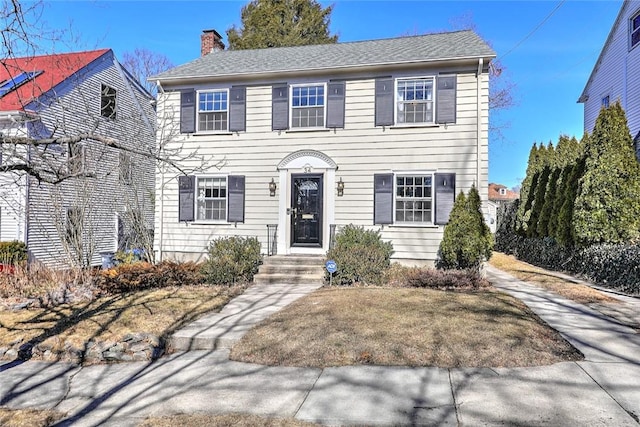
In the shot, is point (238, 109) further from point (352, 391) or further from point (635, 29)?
point (635, 29)

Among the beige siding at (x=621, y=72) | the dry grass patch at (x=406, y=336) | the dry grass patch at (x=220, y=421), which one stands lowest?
the dry grass patch at (x=220, y=421)

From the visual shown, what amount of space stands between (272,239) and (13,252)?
7.77 m

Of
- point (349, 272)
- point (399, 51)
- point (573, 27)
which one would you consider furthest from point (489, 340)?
point (573, 27)

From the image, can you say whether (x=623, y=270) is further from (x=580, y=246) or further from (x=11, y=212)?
(x=11, y=212)

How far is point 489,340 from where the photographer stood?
4902mm

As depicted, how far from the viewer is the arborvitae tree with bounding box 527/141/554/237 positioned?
13977mm

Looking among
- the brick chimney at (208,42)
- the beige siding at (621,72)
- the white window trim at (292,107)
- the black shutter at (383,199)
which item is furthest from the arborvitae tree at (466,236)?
the brick chimney at (208,42)

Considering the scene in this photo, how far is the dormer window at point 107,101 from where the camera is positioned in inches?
642

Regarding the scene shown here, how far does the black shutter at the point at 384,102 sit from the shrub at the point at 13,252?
1069cm

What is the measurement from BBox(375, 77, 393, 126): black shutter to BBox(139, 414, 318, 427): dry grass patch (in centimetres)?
854

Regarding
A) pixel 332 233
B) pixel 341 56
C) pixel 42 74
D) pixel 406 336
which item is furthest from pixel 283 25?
pixel 406 336

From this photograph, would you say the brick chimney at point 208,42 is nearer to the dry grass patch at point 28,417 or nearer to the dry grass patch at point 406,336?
the dry grass patch at point 406,336

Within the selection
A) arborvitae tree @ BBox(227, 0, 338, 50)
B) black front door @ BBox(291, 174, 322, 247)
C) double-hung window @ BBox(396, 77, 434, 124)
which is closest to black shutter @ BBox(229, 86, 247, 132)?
black front door @ BBox(291, 174, 322, 247)

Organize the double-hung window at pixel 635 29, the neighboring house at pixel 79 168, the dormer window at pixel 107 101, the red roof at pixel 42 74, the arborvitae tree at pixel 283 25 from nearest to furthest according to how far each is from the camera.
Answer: the neighboring house at pixel 79 168
the red roof at pixel 42 74
the double-hung window at pixel 635 29
the dormer window at pixel 107 101
the arborvitae tree at pixel 283 25
